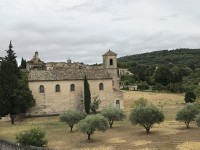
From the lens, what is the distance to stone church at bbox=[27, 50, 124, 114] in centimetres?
6022

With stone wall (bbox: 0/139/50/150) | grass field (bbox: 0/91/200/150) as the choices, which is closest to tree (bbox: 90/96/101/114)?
grass field (bbox: 0/91/200/150)

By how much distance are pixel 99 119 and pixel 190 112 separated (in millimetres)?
10638

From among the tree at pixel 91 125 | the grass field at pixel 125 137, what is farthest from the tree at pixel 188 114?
the tree at pixel 91 125

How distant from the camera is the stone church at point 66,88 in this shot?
198 feet

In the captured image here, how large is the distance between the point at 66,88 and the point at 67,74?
2.36 m

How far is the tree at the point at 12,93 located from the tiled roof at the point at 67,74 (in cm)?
366

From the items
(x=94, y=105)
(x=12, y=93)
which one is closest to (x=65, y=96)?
(x=94, y=105)

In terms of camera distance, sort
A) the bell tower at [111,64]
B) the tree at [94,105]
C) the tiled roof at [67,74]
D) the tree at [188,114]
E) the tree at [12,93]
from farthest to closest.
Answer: the bell tower at [111,64] → the tiled roof at [67,74] → the tree at [94,105] → the tree at [12,93] → the tree at [188,114]

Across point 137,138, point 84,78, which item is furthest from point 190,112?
point 84,78

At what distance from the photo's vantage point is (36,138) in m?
33.1

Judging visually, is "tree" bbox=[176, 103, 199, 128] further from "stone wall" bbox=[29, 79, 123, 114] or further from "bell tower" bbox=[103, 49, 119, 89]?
"bell tower" bbox=[103, 49, 119, 89]

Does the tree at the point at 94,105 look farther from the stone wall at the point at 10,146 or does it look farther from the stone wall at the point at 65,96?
the stone wall at the point at 10,146

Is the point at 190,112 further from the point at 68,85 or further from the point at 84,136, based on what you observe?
the point at 68,85

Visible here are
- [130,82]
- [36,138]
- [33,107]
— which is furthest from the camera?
[130,82]
